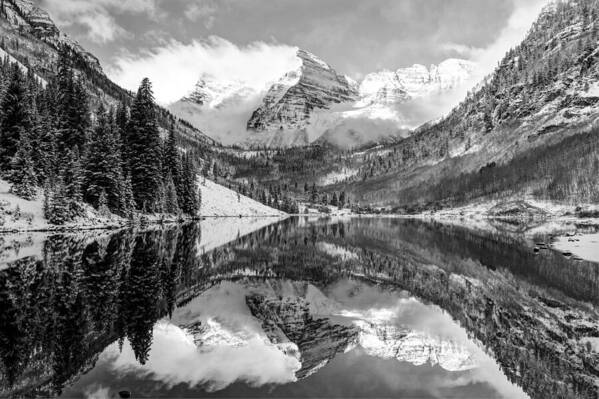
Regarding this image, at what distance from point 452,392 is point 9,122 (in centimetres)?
7860

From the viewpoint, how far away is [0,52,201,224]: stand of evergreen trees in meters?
66.3

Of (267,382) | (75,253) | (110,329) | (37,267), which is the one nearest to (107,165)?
(75,253)

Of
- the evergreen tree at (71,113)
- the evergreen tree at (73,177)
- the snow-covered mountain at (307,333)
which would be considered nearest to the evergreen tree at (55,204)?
the evergreen tree at (73,177)

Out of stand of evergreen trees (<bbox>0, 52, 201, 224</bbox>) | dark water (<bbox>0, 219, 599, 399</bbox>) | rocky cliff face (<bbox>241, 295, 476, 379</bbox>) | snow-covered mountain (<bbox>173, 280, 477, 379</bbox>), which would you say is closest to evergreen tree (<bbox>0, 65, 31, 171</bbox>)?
stand of evergreen trees (<bbox>0, 52, 201, 224</bbox>)

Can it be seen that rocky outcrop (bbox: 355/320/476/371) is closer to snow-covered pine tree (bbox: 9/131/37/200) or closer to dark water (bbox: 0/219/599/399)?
dark water (bbox: 0/219/599/399)

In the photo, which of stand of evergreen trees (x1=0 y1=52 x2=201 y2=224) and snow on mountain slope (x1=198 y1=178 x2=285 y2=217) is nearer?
stand of evergreen trees (x1=0 y1=52 x2=201 y2=224)

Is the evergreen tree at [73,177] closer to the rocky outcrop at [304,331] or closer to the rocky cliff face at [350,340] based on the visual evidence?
the rocky outcrop at [304,331]

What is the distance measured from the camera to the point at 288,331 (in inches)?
732

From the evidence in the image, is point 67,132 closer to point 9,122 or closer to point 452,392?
point 9,122

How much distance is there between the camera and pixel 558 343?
17.1 meters

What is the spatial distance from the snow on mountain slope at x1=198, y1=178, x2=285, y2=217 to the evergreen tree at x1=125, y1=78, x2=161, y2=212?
133 feet

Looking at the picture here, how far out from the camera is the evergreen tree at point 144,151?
8938 centimetres

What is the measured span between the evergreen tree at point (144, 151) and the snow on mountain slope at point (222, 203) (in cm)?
4067

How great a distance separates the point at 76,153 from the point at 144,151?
67.3ft
